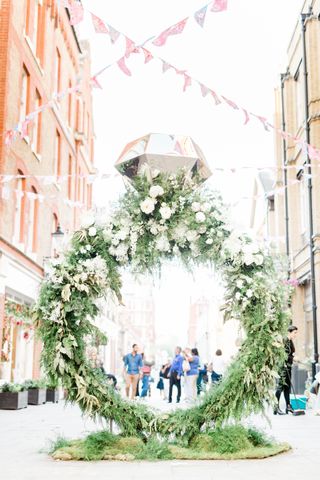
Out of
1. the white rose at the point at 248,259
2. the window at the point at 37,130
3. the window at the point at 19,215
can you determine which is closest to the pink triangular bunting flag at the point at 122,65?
the white rose at the point at 248,259

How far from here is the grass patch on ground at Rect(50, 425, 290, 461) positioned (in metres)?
6.52

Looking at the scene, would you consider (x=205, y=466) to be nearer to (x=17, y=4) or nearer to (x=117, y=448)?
(x=117, y=448)

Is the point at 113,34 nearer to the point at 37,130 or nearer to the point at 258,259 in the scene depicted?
the point at 258,259

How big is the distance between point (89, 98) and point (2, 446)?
27.2 meters

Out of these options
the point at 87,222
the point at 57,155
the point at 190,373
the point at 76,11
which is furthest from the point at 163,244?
the point at 57,155

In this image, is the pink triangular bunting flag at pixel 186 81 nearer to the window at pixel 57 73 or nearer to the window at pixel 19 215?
the window at pixel 19 215

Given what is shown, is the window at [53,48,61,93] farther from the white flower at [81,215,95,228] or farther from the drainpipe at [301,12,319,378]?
the white flower at [81,215,95,228]

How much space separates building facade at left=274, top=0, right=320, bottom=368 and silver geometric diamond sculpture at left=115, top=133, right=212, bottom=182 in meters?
11.8

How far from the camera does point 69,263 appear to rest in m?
7.27

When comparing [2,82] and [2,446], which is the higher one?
[2,82]

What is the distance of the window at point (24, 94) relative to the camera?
1864cm

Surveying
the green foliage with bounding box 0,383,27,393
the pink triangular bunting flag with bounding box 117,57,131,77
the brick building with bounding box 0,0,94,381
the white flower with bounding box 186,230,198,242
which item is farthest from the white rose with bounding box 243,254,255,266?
the green foliage with bounding box 0,383,27,393

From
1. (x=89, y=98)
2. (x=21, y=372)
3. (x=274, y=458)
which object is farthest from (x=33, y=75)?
(x=274, y=458)

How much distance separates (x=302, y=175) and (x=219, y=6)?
1419cm
